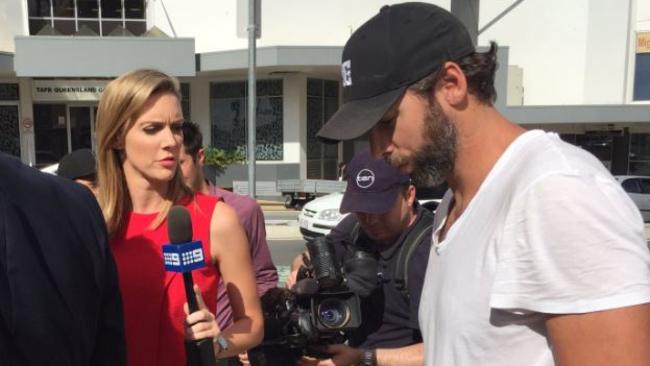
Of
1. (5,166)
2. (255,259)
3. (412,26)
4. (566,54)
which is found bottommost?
(255,259)

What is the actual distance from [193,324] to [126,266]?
0.45 metres

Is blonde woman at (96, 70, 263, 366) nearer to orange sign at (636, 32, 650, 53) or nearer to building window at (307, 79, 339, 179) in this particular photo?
building window at (307, 79, 339, 179)

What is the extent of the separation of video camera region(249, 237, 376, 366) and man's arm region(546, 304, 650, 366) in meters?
1.11

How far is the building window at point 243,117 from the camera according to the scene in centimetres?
1617

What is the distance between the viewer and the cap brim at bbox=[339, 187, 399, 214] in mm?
2326

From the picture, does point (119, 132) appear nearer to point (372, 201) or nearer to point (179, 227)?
point (179, 227)

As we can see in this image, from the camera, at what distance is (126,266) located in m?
1.81

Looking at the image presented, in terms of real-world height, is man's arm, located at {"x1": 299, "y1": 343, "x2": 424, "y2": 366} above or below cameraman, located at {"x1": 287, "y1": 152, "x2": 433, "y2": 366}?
below

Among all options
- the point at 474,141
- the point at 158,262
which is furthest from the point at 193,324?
the point at 474,141

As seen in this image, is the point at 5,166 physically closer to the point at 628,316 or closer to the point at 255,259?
the point at 628,316

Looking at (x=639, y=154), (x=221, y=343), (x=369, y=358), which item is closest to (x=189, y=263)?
(x=221, y=343)

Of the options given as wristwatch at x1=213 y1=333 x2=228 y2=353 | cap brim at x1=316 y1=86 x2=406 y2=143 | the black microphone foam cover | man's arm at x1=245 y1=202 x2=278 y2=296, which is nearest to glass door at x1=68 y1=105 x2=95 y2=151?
man's arm at x1=245 y1=202 x2=278 y2=296

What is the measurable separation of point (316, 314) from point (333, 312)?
2.5 inches

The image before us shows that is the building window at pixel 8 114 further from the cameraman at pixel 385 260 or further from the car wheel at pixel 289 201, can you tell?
the cameraman at pixel 385 260
